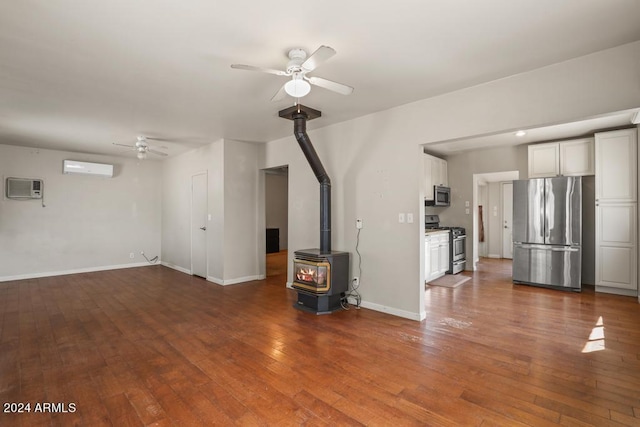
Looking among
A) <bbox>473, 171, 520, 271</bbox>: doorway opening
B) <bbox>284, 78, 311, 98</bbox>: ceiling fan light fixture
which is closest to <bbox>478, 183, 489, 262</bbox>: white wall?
<bbox>473, 171, 520, 271</bbox>: doorway opening

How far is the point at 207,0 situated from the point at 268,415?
8.49 feet

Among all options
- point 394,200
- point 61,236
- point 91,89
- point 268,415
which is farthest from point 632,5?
point 61,236

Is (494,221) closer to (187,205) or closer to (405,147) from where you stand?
(405,147)

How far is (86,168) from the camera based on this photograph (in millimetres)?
6367

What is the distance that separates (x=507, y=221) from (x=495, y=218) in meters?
0.30

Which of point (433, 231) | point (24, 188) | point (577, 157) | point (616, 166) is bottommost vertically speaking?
point (433, 231)

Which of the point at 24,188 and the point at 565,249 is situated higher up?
the point at 24,188

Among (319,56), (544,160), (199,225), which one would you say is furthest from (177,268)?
(544,160)

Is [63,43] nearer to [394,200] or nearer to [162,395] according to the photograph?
[162,395]

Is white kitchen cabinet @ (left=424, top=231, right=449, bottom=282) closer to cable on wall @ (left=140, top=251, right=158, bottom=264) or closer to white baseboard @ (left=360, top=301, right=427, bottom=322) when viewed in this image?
white baseboard @ (left=360, top=301, right=427, bottom=322)

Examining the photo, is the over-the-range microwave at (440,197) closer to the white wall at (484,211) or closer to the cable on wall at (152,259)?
the white wall at (484,211)

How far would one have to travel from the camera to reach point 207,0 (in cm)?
188

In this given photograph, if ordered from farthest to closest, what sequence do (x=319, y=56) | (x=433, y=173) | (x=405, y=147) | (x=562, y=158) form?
(x=433, y=173)
(x=562, y=158)
(x=405, y=147)
(x=319, y=56)

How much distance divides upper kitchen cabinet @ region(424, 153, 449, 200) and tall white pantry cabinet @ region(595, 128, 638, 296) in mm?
2486
